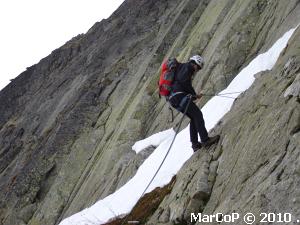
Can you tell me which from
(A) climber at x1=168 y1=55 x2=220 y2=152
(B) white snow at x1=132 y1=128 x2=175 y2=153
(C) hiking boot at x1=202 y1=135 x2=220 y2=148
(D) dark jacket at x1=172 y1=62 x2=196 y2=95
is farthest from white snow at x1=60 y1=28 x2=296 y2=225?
(D) dark jacket at x1=172 y1=62 x2=196 y2=95

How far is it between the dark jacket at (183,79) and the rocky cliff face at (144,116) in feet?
5.16

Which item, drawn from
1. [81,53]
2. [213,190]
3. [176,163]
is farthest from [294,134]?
[81,53]

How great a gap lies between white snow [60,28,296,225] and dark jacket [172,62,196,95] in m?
2.49

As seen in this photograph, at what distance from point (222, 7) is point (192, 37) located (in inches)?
122

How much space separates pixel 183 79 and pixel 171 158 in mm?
4219

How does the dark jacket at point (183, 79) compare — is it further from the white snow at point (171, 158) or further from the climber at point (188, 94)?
the white snow at point (171, 158)

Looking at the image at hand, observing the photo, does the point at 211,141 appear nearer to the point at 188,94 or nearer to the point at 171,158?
the point at 188,94

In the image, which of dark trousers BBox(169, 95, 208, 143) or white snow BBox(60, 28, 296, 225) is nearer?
dark trousers BBox(169, 95, 208, 143)

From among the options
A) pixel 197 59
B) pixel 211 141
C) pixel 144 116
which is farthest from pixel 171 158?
pixel 144 116

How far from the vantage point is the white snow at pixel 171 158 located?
16.0m

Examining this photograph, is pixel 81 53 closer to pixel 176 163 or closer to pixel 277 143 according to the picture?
pixel 176 163

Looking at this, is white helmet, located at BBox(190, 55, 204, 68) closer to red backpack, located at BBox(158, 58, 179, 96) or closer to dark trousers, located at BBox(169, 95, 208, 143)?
red backpack, located at BBox(158, 58, 179, 96)

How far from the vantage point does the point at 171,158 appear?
17.0m

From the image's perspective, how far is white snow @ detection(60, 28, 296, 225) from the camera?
16031 millimetres
